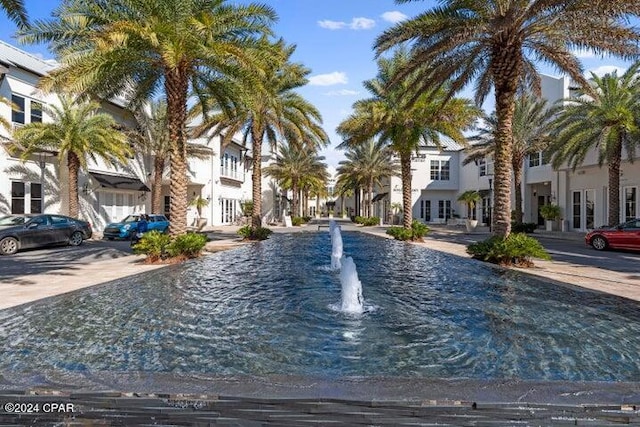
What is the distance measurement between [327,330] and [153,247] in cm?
932

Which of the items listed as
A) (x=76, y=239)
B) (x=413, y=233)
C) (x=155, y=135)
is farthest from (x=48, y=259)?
(x=155, y=135)

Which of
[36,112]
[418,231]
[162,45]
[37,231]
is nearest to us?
[162,45]

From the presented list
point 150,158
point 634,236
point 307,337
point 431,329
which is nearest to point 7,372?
point 307,337

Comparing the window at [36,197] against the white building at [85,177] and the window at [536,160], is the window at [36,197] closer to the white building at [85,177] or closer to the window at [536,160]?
the white building at [85,177]

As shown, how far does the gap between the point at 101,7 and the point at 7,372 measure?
13.1 m

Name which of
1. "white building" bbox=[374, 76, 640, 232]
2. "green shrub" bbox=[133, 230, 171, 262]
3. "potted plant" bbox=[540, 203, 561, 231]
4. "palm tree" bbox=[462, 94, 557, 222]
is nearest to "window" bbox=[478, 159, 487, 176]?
"white building" bbox=[374, 76, 640, 232]

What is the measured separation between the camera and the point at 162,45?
1321 centimetres

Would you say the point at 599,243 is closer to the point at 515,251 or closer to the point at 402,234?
the point at 402,234

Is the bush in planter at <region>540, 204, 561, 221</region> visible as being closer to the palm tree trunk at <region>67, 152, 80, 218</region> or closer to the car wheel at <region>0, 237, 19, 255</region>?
the palm tree trunk at <region>67, 152, 80, 218</region>

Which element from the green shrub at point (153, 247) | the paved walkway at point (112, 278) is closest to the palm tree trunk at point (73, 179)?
the paved walkway at point (112, 278)

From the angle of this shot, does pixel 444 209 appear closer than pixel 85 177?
No

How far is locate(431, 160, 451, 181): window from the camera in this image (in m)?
53.3

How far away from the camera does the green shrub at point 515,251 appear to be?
1349 cm

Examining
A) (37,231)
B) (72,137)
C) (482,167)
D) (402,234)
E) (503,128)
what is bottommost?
(402,234)
